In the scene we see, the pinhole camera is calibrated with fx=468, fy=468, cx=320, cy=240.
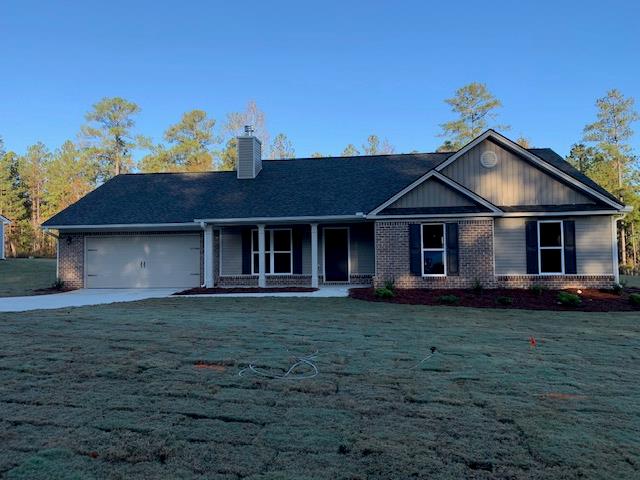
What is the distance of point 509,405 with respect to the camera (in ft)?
13.2

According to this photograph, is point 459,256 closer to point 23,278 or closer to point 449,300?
point 449,300

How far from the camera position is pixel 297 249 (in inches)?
661

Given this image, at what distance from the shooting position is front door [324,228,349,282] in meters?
16.8

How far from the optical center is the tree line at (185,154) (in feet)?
114

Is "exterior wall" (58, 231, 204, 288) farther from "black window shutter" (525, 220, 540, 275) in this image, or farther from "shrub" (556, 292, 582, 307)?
"shrub" (556, 292, 582, 307)

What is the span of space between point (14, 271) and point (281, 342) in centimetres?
2388

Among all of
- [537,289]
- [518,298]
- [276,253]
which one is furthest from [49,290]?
[537,289]

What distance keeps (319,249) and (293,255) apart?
96cm

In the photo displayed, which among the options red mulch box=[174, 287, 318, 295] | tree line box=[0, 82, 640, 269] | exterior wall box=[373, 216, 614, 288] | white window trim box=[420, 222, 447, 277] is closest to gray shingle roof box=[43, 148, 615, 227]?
exterior wall box=[373, 216, 614, 288]

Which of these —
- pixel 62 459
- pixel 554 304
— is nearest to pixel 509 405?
pixel 62 459

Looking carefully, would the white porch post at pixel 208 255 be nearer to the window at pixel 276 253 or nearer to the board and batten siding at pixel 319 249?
the board and batten siding at pixel 319 249

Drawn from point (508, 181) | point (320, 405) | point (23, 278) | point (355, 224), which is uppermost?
point (508, 181)

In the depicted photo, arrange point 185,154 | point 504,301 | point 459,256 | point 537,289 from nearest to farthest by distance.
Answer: point 504,301, point 537,289, point 459,256, point 185,154

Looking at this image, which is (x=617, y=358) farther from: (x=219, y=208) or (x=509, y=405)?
(x=219, y=208)
